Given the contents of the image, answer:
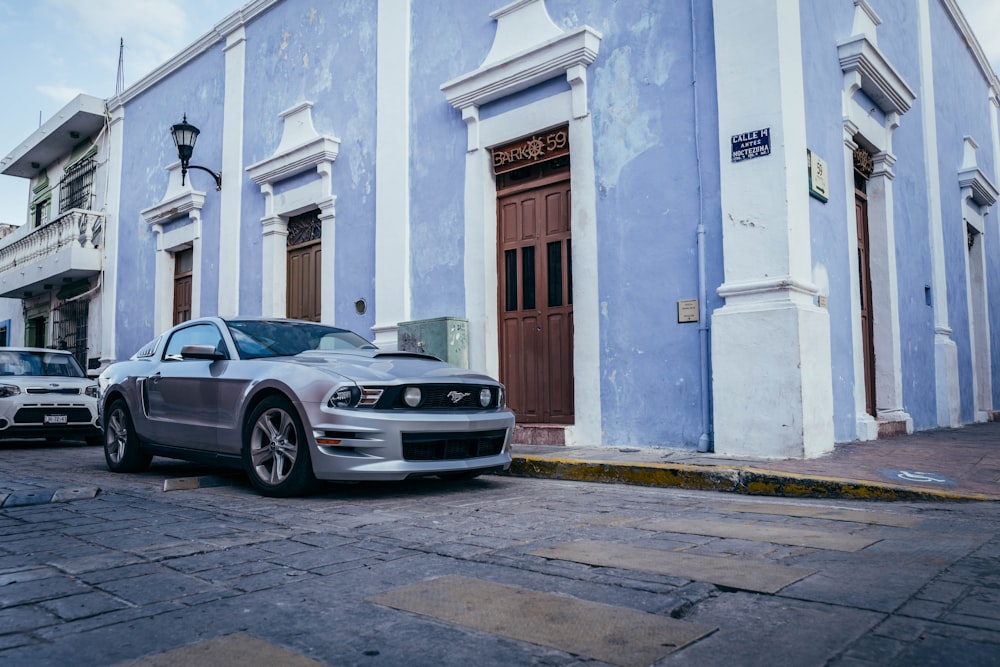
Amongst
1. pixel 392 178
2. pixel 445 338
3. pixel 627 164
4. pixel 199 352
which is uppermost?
pixel 392 178

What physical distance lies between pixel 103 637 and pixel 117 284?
16207mm

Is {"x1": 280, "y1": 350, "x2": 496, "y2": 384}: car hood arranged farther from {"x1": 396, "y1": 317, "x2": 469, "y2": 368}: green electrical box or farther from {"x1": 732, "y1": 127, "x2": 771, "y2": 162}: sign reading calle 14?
{"x1": 732, "y1": 127, "x2": 771, "y2": 162}: sign reading calle 14

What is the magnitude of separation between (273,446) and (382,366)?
910 mm

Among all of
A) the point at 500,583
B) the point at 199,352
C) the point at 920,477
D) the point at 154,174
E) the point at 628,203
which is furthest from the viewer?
the point at 154,174

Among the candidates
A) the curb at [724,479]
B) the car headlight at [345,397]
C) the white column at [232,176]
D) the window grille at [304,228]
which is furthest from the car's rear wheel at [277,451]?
the white column at [232,176]

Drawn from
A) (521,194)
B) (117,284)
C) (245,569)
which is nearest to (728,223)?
(521,194)

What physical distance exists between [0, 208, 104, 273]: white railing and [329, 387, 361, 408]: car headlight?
48.5 ft

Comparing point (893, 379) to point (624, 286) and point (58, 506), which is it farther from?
point (58, 506)

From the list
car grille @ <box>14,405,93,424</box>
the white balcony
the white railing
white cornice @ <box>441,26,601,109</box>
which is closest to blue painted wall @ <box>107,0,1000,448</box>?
white cornice @ <box>441,26,601,109</box>

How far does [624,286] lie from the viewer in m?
7.74

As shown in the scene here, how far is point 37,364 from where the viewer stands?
11.2 metres

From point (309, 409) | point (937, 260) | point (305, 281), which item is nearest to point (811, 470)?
point (309, 409)

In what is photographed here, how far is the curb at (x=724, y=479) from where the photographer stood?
16.2 feet

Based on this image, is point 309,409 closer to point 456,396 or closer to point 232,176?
Result: point 456,396
